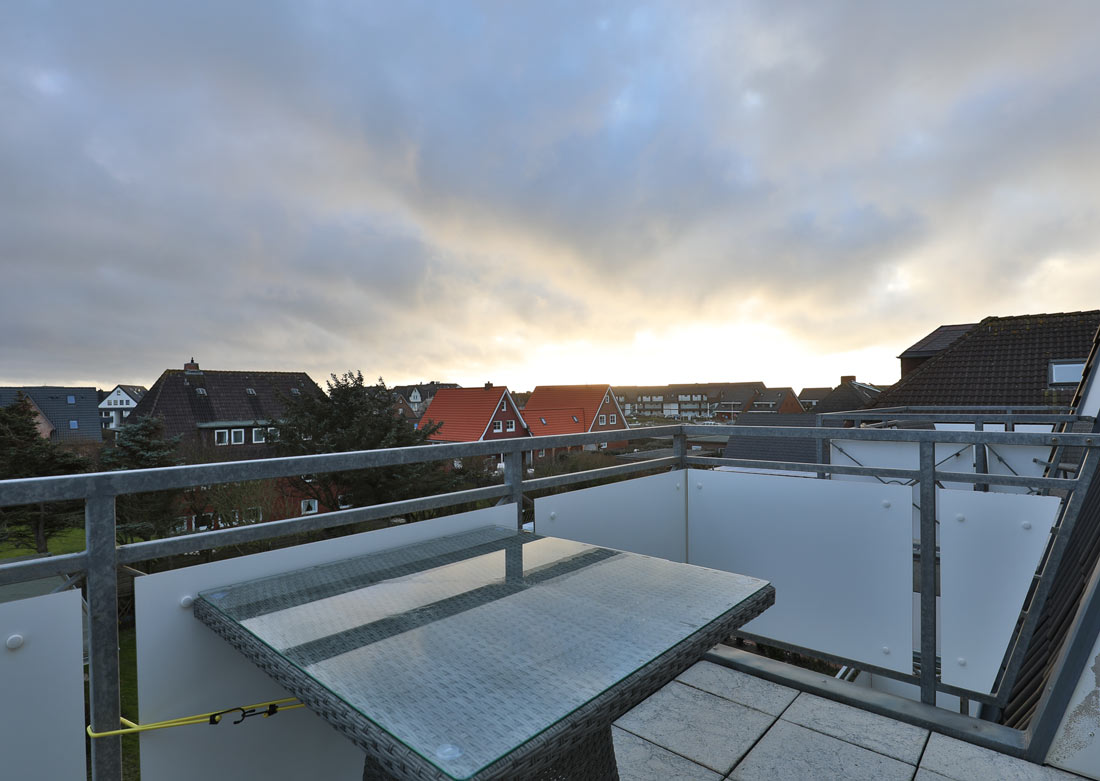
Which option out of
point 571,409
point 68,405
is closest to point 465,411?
point 571,409

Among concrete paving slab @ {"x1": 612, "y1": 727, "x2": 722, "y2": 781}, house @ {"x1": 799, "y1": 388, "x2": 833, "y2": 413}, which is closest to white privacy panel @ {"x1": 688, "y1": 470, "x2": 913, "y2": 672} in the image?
concrete paving slab @ {"x1": 612, "y1": 727, "x2": 722, "y2": 781}

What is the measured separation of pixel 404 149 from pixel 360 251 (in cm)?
428

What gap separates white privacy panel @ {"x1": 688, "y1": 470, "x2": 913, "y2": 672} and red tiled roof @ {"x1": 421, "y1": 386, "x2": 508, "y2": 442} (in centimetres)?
2439

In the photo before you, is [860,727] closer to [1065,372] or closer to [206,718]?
[206,718]

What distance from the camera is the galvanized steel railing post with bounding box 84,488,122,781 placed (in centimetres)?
117

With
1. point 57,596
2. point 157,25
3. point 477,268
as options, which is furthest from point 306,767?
point 477,268

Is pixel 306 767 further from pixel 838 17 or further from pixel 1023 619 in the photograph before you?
pixel 838 17

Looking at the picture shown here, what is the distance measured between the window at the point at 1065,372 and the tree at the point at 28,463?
2012 cm

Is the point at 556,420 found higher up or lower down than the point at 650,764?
lower down

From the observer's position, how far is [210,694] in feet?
4.47

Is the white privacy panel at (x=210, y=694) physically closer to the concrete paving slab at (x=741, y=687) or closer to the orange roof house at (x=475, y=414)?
the concrete paving slab at (x=741, y=687)

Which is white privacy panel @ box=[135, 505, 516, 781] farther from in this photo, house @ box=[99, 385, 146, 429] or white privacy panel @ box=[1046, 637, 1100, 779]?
house @ box=[99, 385, 146, 429]

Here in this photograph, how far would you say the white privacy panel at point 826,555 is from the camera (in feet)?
7.23

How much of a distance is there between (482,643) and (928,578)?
1854 mm
